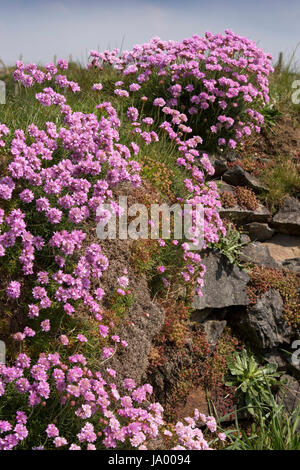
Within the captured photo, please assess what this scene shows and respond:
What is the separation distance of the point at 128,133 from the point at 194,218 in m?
1.83

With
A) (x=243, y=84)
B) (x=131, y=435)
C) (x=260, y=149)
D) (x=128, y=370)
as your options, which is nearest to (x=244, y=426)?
(x=128, y=370)

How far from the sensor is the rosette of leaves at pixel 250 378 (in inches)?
297

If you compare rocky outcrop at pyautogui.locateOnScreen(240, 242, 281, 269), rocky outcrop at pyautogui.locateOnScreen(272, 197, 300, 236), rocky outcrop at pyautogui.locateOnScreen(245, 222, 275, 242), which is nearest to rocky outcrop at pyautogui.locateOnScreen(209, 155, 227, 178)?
rocky outcrop at pyautogui.locateOnScreen(245, 222, 275, 242)

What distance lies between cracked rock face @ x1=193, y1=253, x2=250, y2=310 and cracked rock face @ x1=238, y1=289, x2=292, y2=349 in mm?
242

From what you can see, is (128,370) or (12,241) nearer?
(12,241)

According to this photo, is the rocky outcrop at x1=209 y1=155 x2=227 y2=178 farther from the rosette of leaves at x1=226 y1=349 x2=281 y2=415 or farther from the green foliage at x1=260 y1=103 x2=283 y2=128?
the rosette of leaves at x1=226 y1=349 x2=281 y2=415

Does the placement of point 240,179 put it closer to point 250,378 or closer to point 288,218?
point 288,218

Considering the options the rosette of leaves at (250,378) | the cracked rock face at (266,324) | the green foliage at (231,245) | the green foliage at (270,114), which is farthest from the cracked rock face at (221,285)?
the green foliage at (270,114)

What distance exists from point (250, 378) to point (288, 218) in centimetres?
326

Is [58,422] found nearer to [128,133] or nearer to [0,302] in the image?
[0,302]

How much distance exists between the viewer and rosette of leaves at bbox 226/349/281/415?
297 inches

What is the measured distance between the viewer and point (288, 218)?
968 centimetres

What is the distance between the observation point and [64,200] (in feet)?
18.1

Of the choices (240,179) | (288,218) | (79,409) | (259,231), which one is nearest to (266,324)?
(259,231)
